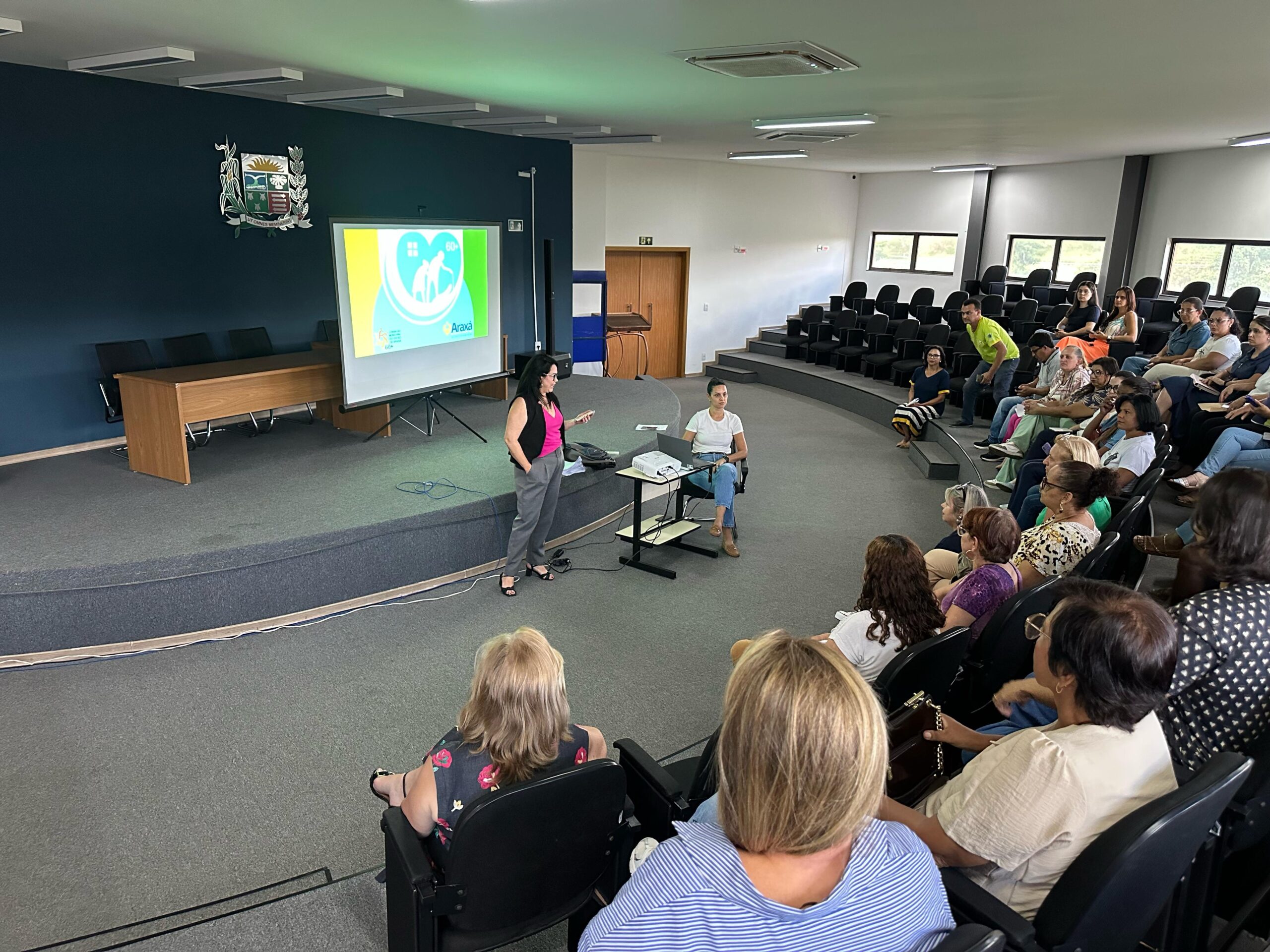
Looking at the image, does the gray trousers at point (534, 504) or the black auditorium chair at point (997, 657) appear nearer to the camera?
the black auditorium chair at point (997, 657)

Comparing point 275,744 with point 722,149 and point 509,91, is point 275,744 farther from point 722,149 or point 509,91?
point 722,149

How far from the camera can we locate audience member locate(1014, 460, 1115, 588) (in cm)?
337

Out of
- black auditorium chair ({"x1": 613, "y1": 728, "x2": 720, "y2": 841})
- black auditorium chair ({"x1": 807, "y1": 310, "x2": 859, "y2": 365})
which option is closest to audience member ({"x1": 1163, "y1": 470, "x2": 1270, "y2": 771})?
black auditorium chair ({"x1": 613, "y1": 728, "x2": 720, "y2": 841})

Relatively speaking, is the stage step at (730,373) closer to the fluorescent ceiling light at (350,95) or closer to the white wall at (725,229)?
the white wall at (725,229)

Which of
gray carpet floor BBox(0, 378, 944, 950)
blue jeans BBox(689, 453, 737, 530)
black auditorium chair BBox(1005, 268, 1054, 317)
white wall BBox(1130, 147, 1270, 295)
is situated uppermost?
white wall BBox(1130, 147, 1270, 295)

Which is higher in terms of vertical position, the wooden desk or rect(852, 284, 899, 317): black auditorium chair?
rect(852, 284, 899, 317): black auditorium chair

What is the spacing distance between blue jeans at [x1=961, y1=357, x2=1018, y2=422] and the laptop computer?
4.14m

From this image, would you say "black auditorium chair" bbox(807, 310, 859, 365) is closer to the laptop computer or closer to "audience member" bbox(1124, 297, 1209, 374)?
"audience member" bbox(1124, 297, 1209, 374)

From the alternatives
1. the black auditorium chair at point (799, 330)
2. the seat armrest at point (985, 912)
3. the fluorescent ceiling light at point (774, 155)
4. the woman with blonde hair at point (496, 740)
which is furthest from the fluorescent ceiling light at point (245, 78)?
the black auditorium chair at point (799, 330)

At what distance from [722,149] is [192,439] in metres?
7.40

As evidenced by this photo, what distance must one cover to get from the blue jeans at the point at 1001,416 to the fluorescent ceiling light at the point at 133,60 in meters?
6.82

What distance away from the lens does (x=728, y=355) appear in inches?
547

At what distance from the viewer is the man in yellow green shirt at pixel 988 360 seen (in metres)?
8.48

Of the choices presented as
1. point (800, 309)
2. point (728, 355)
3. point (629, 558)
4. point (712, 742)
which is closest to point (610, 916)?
point (712, 742)
